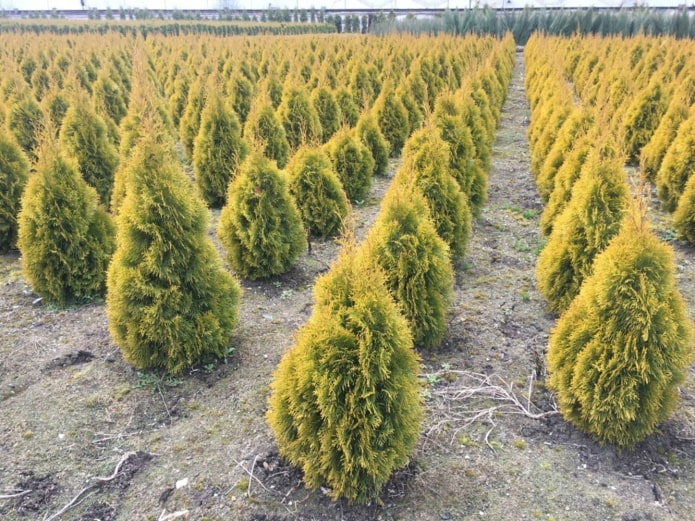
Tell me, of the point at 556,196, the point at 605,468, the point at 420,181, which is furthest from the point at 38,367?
the point at 556,196

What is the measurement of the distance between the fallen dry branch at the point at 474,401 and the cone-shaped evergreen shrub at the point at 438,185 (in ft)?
6.58

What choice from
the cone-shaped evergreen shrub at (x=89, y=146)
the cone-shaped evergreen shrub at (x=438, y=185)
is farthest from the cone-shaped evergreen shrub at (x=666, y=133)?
the cone-shaped evergreen shrub at (x=89, y=146)

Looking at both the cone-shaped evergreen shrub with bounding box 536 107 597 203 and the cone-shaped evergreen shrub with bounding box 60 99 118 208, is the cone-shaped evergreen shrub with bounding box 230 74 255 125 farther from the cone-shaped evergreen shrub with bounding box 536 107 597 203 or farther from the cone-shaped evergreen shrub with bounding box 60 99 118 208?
the cone-shaped evergreen shrub with bounding box 536 107 597 203

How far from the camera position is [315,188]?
7.20 meters

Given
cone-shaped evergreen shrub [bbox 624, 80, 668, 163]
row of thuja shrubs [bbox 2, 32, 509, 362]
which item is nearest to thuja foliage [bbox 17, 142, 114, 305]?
row of thuja shrubs [bbox 2, 32, 509, 362]

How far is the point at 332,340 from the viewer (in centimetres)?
285

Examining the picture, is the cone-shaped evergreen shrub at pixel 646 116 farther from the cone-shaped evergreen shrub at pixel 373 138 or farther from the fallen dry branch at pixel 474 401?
the fallen dry branch at pixel 474 401

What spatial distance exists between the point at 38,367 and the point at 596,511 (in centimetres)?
450

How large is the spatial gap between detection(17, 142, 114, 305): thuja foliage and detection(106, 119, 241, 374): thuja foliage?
154cm

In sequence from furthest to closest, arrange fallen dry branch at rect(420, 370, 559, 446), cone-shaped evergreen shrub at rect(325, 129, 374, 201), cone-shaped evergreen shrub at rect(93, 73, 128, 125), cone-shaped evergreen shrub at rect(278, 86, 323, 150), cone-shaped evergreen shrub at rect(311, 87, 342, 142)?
cone-shaped evergreen shrub at rect(93, 73, 128, 125) < cone-shaped evergreen shrub at rect(311, 87, 342, 142) < cone-shaped evergreen shrub at rect(278, 86, 323, 150) < cone-shaped evergreen shrub at rect(325, 129, 374, 201) < fallen dry branch at rect(420, 370, 559, 446)

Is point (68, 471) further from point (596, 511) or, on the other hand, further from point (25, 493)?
point (596, 511)

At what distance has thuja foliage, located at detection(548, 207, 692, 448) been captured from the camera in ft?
10.6

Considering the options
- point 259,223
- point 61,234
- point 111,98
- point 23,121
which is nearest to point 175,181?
point 259,223

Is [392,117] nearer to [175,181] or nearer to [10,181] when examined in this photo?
[10,181]
